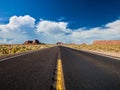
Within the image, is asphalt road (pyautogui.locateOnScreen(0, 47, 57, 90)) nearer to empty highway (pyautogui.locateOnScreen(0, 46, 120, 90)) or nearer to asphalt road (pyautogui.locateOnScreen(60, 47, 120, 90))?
empty highway (pyautogui.locateOnScreen(0, 46, 120, 90))

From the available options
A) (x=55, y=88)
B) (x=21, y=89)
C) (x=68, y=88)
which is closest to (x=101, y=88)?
(x=68, y=88)

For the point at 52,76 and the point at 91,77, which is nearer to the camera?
the point at 91,77

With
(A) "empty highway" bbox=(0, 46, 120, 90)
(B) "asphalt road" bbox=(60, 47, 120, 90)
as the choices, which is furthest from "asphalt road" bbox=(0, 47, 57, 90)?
(B) "asphalt road" bbox=(60, 47, 120, 90)

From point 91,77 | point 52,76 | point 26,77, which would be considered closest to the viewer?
point 26,77

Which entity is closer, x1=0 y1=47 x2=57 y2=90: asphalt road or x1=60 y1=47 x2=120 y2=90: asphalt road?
x1=0 y1=47 x2=57 y2=90: asphalt road

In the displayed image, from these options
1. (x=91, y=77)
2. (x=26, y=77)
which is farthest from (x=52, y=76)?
(x=91, y=77)

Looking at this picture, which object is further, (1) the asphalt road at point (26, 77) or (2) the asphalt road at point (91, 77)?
(2) the asphalt road at point (91, 77)

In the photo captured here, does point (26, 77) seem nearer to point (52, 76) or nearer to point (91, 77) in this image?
point (52, 76)

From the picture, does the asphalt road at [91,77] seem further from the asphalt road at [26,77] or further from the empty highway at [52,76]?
the asphalt road at [26,77]

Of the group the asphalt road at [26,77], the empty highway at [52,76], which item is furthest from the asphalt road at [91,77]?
the asphalt road at [26,77]

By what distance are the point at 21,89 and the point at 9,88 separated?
381 millimetres

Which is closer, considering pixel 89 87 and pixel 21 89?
pixel 21 89

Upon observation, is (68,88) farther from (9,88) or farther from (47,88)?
(9,88)

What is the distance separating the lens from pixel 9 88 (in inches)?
182
